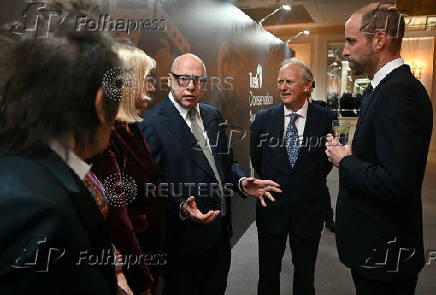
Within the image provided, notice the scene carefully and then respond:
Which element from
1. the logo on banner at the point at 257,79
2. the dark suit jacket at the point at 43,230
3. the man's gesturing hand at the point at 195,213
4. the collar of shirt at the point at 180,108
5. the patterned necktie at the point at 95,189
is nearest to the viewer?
the dark suit jacket at the point at 43,230

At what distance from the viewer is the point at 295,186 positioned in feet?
7.52

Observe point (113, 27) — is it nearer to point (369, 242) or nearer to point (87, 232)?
point (87, 232)

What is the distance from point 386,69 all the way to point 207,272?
145 centimetres

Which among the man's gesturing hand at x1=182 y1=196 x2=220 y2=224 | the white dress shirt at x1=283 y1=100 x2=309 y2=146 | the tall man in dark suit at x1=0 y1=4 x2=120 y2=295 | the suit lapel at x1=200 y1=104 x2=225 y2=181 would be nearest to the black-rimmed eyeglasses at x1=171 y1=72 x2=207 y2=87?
the suit lapel at x1=200 y1=104 x2=225 y2=181

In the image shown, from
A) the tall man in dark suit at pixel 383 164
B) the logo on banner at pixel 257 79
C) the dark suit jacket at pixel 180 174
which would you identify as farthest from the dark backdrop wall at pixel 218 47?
the tall man in dark suit at pixel 383 164

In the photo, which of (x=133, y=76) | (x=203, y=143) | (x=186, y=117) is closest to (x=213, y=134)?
(x=203, y=143)

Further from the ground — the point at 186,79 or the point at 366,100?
the point at 186,79

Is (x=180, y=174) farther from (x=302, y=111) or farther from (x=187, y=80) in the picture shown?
(x=302, y=111)

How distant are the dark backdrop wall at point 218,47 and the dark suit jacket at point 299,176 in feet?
2.81

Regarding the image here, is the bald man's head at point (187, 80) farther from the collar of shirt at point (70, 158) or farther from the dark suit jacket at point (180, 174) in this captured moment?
the collar of shirt at point (70, 158)

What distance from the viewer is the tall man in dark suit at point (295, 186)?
2.29 meters

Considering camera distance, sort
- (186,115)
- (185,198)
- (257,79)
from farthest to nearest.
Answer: (257,79), (186,115), (185,198)

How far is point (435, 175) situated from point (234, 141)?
620 centimetres

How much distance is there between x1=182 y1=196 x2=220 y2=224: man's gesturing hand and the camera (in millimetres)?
1689
